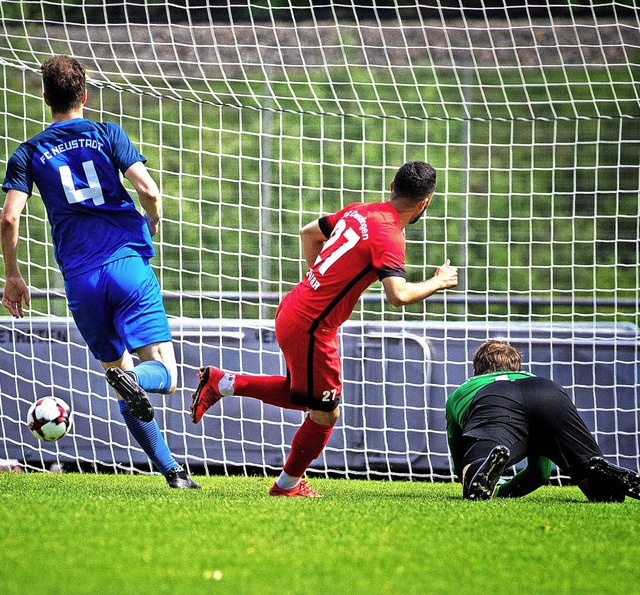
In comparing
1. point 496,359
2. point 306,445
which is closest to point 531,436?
point 496,359

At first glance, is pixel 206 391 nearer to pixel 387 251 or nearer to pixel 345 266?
pixel 345 266

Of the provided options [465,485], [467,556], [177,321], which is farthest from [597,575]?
[177,321]

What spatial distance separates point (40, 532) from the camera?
3.21 meters

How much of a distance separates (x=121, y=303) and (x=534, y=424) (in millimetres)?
2083

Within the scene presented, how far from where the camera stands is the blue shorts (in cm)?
452

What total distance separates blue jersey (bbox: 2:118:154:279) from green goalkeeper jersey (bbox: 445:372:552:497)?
181 centimetres

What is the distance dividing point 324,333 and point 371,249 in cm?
47

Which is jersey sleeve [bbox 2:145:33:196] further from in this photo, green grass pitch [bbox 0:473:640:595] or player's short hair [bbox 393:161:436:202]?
player's short hair [bbox 393:161:436:202]

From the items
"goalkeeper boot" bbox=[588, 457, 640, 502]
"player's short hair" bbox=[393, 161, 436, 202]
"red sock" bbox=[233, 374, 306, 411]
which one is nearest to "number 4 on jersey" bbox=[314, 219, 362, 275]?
"player's short hair" bbox=[393, 161, 436, 202]

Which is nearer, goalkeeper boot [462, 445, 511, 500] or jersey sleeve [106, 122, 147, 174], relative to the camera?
goalkeeper boot [462, 445, 511, 500]

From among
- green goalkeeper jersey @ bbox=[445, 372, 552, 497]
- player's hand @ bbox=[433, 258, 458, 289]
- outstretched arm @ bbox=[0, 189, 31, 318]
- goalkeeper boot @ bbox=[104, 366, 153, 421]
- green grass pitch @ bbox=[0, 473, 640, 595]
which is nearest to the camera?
green grass pitch @ bbox=[0, 473, 640, 595]

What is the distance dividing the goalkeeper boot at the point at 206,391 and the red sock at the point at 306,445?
1.67ft

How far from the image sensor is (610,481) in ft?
15.1

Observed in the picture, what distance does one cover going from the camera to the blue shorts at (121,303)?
4.52 meters
